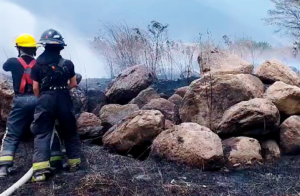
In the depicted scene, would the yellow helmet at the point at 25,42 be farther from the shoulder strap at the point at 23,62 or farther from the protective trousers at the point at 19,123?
the protective trousers at the point at 19,123

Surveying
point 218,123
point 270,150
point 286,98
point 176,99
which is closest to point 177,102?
point 176,99

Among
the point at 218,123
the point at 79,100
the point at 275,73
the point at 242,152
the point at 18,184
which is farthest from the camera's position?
the point at 79,100

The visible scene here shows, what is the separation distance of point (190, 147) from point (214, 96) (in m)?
1.24

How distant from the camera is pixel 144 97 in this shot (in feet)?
22.8

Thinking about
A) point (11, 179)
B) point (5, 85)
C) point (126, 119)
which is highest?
point (5, 85)

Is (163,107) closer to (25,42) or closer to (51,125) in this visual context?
(51,125)

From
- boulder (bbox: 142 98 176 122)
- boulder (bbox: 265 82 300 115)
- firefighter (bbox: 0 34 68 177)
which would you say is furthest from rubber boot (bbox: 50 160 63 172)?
boulder (bbox: 265 82 300 115)

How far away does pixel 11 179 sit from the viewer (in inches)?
190

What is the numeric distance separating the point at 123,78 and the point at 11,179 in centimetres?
300

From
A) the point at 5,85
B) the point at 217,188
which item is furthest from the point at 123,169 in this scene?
the point at 5,85

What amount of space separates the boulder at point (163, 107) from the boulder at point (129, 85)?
74 centimetres

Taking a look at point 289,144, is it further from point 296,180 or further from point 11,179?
point 11,179

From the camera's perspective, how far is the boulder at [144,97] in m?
6.92

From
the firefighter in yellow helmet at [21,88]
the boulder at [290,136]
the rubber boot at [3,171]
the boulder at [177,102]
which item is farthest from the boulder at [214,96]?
the rubber boot at [3,171]
